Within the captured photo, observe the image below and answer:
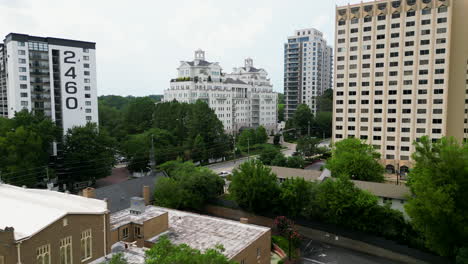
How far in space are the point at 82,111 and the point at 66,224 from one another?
45008 mm

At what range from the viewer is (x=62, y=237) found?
55.5ft

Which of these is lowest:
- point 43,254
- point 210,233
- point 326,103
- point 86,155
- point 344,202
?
point 210,233

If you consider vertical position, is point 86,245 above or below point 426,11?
below

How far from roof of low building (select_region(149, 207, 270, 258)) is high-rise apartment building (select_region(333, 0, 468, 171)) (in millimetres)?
42703

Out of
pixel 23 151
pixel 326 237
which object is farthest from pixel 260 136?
pixel 326 237

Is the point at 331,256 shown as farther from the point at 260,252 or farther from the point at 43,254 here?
the point at 43,254

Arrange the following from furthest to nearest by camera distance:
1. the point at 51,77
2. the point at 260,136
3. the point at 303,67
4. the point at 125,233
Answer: the point at 303,67
the point at 260,136
the point at 51,77
the point at 125,233

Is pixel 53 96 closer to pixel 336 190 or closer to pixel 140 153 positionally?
pixel 140 153

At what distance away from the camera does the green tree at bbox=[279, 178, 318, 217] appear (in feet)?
108

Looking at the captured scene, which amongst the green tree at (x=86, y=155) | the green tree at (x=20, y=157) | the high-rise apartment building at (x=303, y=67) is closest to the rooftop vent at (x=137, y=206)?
the green tree at (x=20, y=157)

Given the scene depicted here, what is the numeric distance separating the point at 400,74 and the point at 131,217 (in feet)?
165

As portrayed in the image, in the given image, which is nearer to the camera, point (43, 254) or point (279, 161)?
point (43, 254)

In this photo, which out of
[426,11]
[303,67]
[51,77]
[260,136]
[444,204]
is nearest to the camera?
[444,204]

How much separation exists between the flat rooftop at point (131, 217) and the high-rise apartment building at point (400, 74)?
147ft
